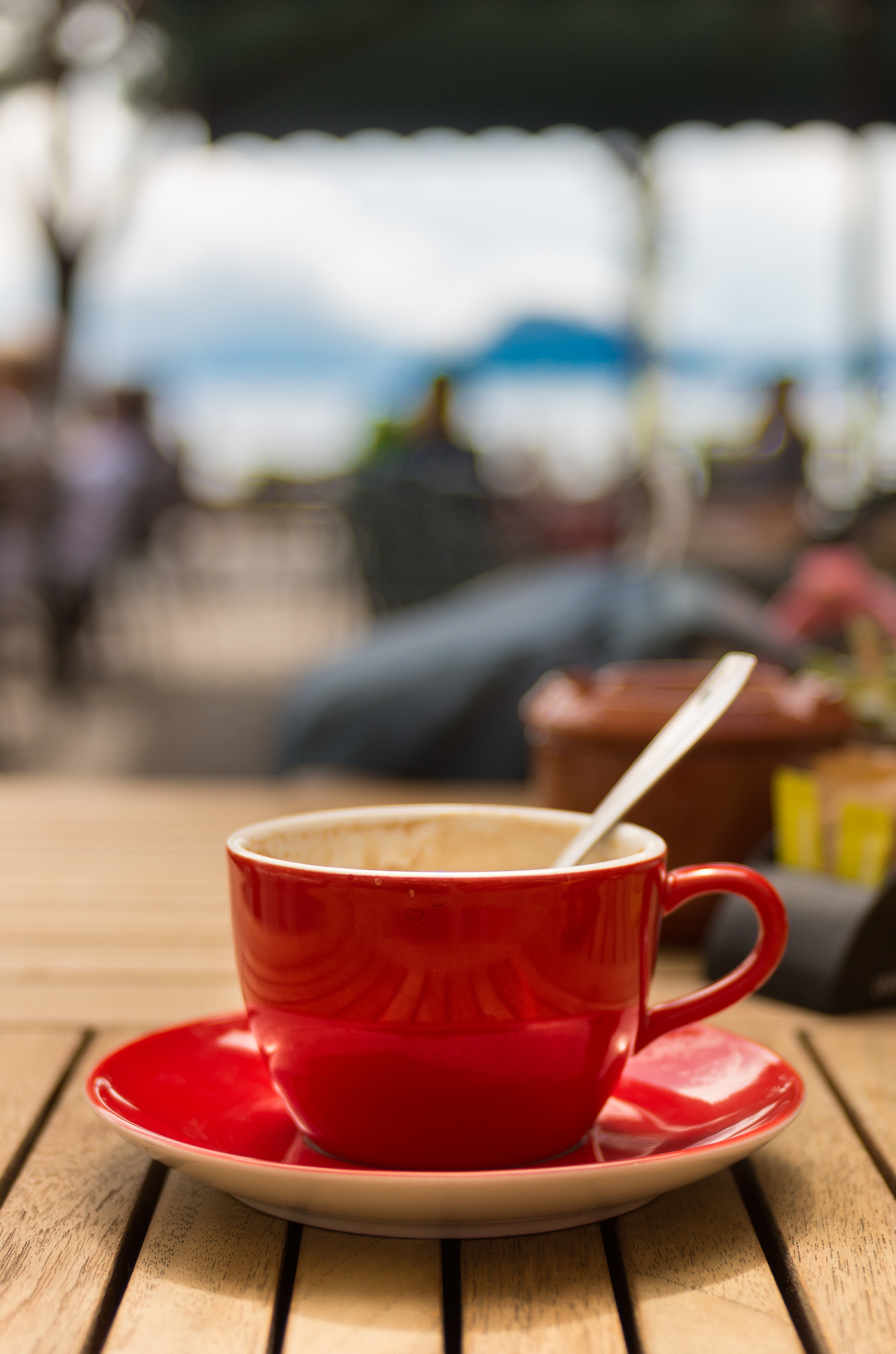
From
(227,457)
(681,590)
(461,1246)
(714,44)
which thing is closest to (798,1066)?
(461,1246)

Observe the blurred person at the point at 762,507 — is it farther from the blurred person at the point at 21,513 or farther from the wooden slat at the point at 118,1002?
the wooden slat at the point at 118,1002

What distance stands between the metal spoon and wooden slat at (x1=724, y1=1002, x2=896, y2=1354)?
0.12 meters

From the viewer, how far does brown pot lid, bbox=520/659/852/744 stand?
0.71 metres

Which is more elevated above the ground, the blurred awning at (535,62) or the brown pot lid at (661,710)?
the blurred awning at (535,62)

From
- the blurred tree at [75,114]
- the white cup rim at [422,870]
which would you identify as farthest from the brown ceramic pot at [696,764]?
the blurred tree at [75,114]

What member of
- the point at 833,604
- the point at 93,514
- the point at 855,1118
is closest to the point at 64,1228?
the point at 855,1118

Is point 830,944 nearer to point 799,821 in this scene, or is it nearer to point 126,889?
point 799,821

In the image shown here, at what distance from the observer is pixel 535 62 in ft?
16.7

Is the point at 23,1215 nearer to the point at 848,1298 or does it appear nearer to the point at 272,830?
the point at 272,830

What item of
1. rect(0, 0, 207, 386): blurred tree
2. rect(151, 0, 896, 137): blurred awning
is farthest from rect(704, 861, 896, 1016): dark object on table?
rect(0, 0, 207, 386): blurred tree

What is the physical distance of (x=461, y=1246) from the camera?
14.8 inches

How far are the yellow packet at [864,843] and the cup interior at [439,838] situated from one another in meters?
0.21

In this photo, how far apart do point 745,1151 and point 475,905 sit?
10cm

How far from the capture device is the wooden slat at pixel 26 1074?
0.48m
